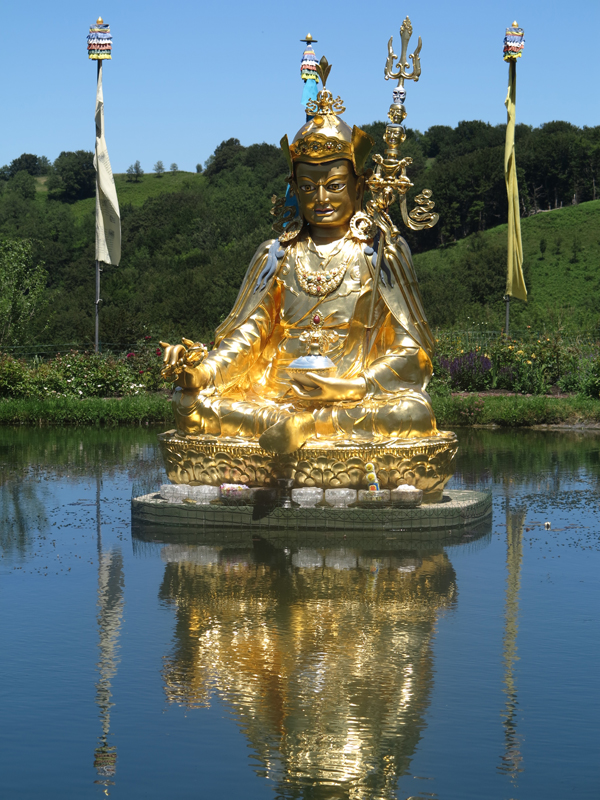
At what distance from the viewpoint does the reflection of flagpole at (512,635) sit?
12.9 feet

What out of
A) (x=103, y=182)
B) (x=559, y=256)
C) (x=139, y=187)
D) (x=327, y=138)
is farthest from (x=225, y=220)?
(x=327, y=138)

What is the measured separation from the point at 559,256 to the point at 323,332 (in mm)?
35459

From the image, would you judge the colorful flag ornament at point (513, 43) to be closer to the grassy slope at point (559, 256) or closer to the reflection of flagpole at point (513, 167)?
the reflection of flagpole at point (513, 167)

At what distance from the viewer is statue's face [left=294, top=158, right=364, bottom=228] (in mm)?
8250

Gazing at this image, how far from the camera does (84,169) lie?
2363 inches

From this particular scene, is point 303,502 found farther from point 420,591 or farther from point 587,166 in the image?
point 587,166

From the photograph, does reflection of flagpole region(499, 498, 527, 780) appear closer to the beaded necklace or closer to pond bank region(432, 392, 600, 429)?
the beaded necklace

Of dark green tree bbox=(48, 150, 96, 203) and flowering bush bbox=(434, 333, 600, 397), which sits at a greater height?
dark green tree bbox=(48, 150, 96, 203)

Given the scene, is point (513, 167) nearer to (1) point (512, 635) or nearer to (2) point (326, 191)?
(2) point (326, 191)

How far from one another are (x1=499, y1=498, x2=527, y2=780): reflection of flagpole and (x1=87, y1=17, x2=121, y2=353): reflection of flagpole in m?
9.84

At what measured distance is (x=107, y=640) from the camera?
5.21 meters

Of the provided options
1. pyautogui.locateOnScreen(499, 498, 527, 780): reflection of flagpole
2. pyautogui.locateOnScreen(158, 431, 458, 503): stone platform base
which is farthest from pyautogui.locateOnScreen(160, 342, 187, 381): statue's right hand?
pyautogui.locateOnScreen(499, 498, 527, 780): reflection of flagpole

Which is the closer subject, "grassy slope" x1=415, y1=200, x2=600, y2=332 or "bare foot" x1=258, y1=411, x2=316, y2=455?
"bare foot" x1=258, y1=411, x2=316, y2=455

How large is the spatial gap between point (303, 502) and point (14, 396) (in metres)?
8.88
